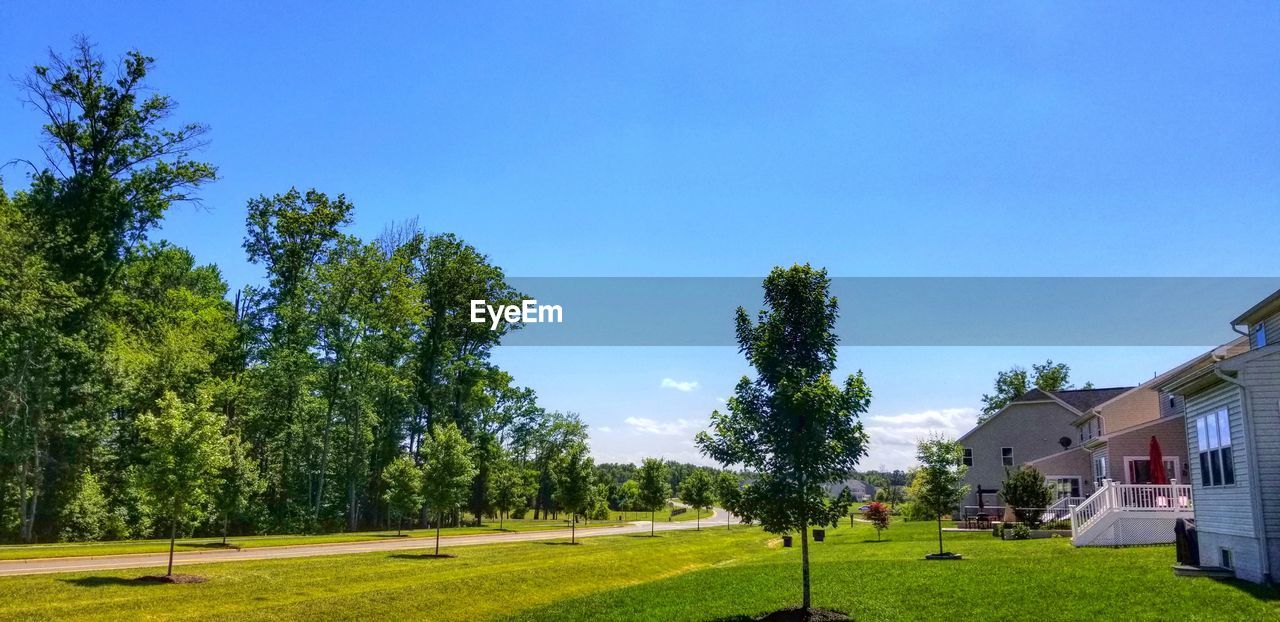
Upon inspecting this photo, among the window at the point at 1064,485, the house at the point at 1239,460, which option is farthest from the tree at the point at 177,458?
the window at the point at 1064,485

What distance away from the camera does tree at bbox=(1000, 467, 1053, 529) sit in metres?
36.3

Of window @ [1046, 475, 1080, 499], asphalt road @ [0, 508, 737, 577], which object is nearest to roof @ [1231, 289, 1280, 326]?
window @ [1046, 475, 1080, 499]

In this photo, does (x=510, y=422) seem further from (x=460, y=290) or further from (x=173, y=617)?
(x=173, y=617)

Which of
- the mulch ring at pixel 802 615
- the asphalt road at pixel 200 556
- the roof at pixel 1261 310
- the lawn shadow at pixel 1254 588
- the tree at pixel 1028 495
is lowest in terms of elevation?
the asphalt road at pixel 200 556

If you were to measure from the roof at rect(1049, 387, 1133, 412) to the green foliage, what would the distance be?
200 feet

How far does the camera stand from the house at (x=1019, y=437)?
178ft

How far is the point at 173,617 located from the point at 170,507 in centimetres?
644

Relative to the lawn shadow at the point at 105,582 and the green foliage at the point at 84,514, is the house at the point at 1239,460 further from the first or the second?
the green foliage at the point at 84,514

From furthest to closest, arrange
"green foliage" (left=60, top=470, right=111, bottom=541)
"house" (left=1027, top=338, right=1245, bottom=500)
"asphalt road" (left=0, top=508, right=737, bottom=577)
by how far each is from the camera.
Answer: "green foliage" (left=60, top=470, right=111, bottom=541), "house" (left=1027, top=338, right=1245, bottom=500), "asphalt road" (left=0, top=508, right=737, bottom=577)

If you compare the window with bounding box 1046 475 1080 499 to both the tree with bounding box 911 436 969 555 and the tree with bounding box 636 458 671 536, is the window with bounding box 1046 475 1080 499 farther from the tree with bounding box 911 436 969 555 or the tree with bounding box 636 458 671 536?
the tree with bounding box 636 458 671 536

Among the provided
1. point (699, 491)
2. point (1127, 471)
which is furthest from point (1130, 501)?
point (699, 491)

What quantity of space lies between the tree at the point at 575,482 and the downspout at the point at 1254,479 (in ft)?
133

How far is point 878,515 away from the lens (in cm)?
4509

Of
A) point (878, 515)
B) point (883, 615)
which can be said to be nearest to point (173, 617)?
point (883, 615)
